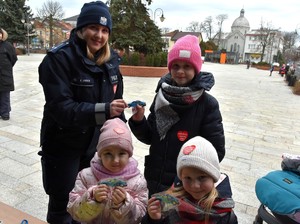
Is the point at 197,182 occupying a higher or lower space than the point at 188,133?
lower

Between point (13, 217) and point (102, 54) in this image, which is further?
point (102, 54)

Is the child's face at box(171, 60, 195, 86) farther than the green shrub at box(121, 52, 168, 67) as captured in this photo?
No

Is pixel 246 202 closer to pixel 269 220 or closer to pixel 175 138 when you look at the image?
pixel 269 220

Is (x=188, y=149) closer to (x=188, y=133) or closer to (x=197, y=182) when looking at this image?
(x=197, y=182)

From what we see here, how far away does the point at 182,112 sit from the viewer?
6.08 ft

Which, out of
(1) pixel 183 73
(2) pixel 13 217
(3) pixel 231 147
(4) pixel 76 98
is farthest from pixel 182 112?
(3) pixel 231 147

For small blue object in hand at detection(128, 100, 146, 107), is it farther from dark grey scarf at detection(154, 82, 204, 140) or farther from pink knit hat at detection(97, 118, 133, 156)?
pink knit hat at detection(97, 118, 133, 156)

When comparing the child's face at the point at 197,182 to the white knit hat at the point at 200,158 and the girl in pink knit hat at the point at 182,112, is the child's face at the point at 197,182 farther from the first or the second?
the girl in pink knit hat at the point at 182,112

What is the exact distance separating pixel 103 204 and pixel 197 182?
48cm

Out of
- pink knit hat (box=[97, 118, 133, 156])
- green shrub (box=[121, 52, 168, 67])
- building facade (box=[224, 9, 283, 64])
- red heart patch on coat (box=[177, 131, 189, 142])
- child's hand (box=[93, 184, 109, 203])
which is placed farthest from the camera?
building facade (box=[224, 9, 283, 64])

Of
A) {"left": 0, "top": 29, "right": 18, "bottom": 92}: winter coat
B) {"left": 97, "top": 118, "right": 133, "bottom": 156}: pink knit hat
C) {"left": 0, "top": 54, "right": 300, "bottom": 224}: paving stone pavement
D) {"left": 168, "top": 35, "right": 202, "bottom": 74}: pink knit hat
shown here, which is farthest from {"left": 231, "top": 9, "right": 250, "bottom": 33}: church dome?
{"left": 97, "top": 118, "right": 133, "bottom": 156}: pink knit hat

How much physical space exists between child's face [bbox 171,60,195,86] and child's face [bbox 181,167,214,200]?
625mm

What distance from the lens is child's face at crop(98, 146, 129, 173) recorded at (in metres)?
1.62

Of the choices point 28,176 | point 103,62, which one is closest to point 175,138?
point 103,62
